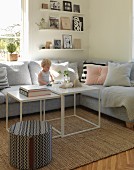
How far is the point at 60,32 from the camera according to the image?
4.79m

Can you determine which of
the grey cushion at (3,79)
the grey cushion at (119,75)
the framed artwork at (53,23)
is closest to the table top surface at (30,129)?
the grey cushion at (3,79)

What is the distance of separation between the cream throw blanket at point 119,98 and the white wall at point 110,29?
1.16m

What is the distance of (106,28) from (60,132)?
2532 mm

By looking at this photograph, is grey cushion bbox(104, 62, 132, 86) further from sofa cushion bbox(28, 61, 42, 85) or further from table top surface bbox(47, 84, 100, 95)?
sofa cushion bbox(28, 61, 42, 85)

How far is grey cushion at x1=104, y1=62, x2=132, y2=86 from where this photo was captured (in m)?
3.79

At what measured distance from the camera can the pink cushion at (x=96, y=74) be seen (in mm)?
4133

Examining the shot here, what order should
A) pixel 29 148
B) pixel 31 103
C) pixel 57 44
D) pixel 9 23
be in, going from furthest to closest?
1. pixel 57 44
2. pixel 9 23
3. pixel 31 103
4. pixel 29 148

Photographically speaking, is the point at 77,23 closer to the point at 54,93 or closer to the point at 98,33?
the point at 98,33

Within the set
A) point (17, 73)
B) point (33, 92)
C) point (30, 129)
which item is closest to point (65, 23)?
point (17, 73)

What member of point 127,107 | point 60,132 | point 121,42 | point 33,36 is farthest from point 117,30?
point 60,132

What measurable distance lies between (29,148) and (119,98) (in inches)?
61.7

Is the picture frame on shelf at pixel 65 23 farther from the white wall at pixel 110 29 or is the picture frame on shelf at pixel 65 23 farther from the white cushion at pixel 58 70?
the white cushion at pixel 58 70

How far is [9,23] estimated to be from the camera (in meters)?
4.43

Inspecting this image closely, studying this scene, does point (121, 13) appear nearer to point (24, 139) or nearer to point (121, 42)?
point (121, 42)
